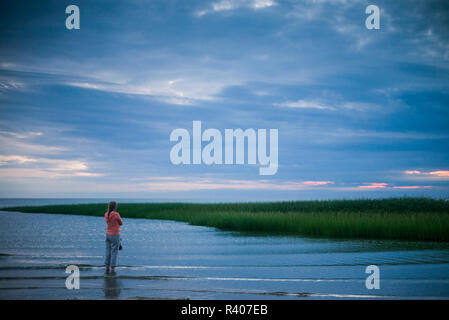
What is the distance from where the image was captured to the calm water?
11.0 m

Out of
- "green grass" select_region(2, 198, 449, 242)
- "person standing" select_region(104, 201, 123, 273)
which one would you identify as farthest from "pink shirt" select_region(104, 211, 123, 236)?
"green grass" select_region(2, 198, 449, 242)

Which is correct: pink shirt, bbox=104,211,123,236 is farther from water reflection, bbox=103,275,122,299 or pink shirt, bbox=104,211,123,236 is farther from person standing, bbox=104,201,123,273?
water reflection, bbox=103,275,122,299

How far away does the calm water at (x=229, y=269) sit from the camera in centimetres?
1097

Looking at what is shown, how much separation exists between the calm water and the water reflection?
29 millimetres

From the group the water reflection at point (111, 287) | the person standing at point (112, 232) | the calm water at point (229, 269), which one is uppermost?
the person standing at point (112, 232)

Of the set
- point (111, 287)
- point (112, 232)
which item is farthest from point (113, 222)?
point (111, 287)

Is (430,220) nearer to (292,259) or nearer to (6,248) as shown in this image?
(292,259)

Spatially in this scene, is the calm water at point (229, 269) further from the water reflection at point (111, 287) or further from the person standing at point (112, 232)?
the person standing at point (112, 232)

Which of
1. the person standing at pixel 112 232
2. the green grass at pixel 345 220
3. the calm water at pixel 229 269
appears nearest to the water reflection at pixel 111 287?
the calm water at pixel 229 269

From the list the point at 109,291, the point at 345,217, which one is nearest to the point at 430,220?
the point at 345,217

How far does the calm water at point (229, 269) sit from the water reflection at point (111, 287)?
0.03 meters

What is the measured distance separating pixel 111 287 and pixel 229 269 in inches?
211

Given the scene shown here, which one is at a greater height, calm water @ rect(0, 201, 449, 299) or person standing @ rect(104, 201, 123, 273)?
Answer: person standing @ rect(104, 201, 123, 273)
